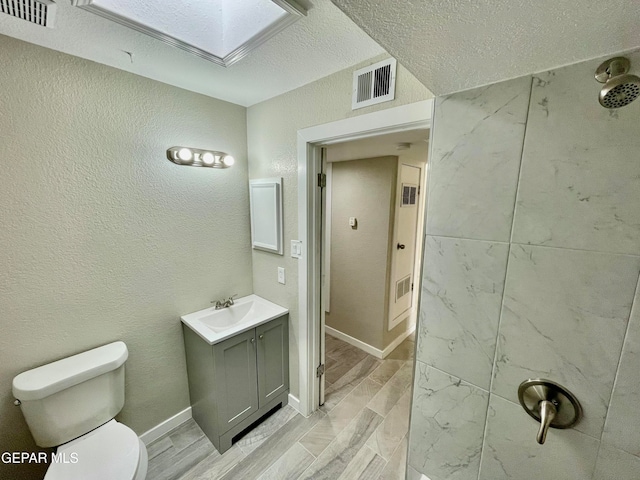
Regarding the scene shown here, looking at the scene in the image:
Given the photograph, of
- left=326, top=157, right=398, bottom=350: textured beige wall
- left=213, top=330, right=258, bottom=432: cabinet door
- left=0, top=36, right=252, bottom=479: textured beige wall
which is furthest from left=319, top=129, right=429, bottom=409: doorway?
left=0, top=36, right=252, bottom=479: textured beige wall

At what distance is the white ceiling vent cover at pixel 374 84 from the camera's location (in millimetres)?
1205

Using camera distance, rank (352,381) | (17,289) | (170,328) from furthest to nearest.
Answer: (352,381) → (170,328) → (17,289)

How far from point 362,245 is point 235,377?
1663 mm

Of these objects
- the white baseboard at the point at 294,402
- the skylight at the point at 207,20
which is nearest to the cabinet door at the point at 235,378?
the white baseboard at the point at 294,402

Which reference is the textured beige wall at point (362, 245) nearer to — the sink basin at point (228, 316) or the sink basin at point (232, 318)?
the sink basin at point (232, 318)

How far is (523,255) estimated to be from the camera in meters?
0.65

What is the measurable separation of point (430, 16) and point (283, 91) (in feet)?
4.83

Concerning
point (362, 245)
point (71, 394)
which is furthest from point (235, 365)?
point (362, 245)

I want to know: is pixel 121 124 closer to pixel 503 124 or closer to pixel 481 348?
pixel 503 124

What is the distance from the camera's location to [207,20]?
Result: 1134 mm

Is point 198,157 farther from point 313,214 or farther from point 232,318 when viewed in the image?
point 232,318

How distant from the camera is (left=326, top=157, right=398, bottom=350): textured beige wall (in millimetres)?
2446

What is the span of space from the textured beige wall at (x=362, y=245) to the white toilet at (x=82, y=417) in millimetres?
2027

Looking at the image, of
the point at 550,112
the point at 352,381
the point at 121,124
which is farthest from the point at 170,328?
the point at 550,112
